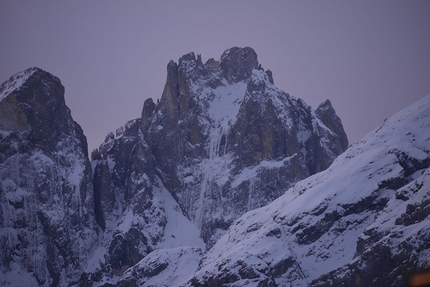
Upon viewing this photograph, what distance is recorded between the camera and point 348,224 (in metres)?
145

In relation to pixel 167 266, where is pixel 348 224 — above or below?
below

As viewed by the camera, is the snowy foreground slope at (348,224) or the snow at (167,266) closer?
the snowy foreground slope at (348,224)

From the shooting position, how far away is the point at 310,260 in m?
144

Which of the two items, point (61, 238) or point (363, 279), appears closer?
point (363, 279)

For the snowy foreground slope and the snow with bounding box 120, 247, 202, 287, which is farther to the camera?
the snow with bounding box 120, 247, 202, 287

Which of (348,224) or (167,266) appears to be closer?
(348,224)

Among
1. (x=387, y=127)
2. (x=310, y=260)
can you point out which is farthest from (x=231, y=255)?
(x=387, y=127)

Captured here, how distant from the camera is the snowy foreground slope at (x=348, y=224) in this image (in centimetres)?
12400

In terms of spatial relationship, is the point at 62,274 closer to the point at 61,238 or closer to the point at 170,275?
the point at 61,238

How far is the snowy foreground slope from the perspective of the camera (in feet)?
407

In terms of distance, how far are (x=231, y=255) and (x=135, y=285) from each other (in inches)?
1400

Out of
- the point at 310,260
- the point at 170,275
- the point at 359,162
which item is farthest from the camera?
the point at 170,275

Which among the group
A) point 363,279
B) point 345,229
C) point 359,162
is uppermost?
point 359,162

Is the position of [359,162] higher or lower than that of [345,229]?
higher
